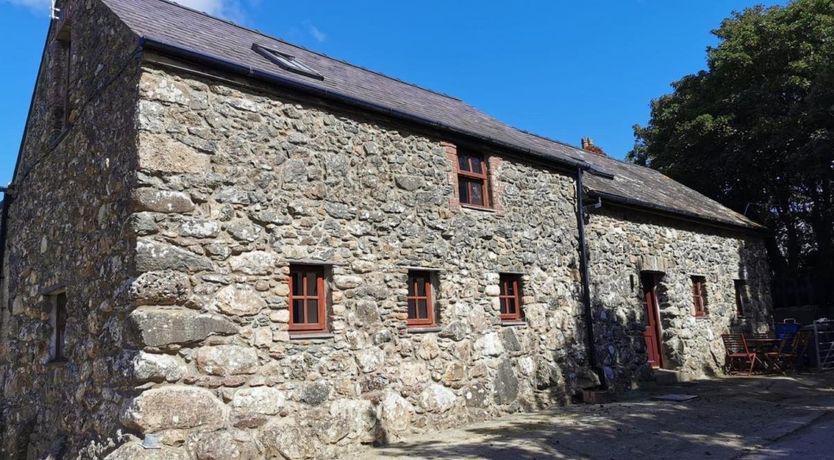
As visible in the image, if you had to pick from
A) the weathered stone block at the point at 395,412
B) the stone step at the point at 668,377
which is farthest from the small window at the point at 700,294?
the weathered stone block at the point at 395,412

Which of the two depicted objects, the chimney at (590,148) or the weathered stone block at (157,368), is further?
the chimney at (590,148)

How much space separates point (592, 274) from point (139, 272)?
27.6 feet

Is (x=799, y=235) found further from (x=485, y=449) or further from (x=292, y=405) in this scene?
(x=292, y=405)

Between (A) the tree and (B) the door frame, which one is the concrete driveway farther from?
(A) the tree

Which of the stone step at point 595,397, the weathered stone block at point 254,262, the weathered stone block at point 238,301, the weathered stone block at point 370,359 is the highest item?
the weathered stone block at point 254,262

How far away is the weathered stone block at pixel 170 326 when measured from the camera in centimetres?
636

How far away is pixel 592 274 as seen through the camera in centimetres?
1206

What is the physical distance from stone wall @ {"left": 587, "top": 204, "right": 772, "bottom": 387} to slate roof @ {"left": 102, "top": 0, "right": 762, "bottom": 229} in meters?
0.56

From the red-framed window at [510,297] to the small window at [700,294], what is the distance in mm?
6661

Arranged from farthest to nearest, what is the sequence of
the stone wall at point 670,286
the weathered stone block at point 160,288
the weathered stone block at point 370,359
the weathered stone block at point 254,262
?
the stone wall at point 670,286
the weathered stone block at point 370,359
the weathered stone block at point 254,262
the weathered stone block at point 160,288

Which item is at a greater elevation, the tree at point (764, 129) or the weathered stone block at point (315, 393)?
the tree at point (764, 129)

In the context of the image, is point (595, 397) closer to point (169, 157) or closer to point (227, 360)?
point (227, 360)

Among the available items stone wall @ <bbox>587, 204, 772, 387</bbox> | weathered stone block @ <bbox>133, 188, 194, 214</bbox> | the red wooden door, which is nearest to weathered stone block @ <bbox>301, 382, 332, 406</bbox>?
weathered stone block @ <bbox>133, 188, 194, 214</bbox>

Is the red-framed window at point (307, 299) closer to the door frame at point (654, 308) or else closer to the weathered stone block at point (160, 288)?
the weathered stone block at point (160, 288)
